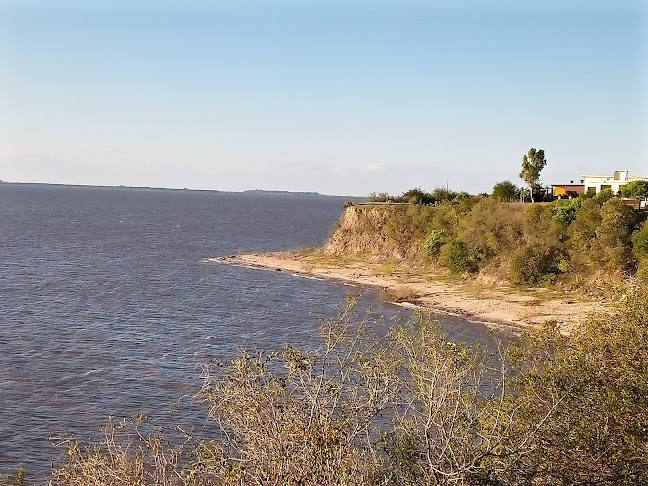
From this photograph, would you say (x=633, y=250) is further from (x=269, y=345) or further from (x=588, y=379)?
(x=588, y=379)

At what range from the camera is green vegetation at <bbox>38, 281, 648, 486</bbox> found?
43.7 ft

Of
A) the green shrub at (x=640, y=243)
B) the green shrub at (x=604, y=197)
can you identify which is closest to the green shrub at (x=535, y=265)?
the green shrub at (x=640, y=243)

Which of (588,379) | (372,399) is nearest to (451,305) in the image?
(588,379)

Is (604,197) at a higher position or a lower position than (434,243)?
higher

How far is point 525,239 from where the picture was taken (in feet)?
216

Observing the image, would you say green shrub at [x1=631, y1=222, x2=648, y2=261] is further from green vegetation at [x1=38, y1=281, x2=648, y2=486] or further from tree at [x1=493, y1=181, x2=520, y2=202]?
green vegetation at [x1=38, y1=281, x2=648, y2=486]

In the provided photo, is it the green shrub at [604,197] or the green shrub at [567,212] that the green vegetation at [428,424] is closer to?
the green shrub at [567,212]

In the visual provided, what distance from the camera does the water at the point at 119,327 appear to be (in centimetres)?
3006

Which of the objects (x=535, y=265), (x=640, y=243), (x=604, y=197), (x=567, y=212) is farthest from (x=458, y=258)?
(x=640, y=243)

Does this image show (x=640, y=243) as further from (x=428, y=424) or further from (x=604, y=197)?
(x=428, y=424)

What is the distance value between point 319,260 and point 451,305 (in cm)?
3169

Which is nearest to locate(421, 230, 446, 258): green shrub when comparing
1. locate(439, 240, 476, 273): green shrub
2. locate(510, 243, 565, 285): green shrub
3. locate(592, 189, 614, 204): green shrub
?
locate(439, 240, 476, 273): green shrub

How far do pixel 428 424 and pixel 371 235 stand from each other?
72.6 meters

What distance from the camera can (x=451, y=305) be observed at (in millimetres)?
54875
